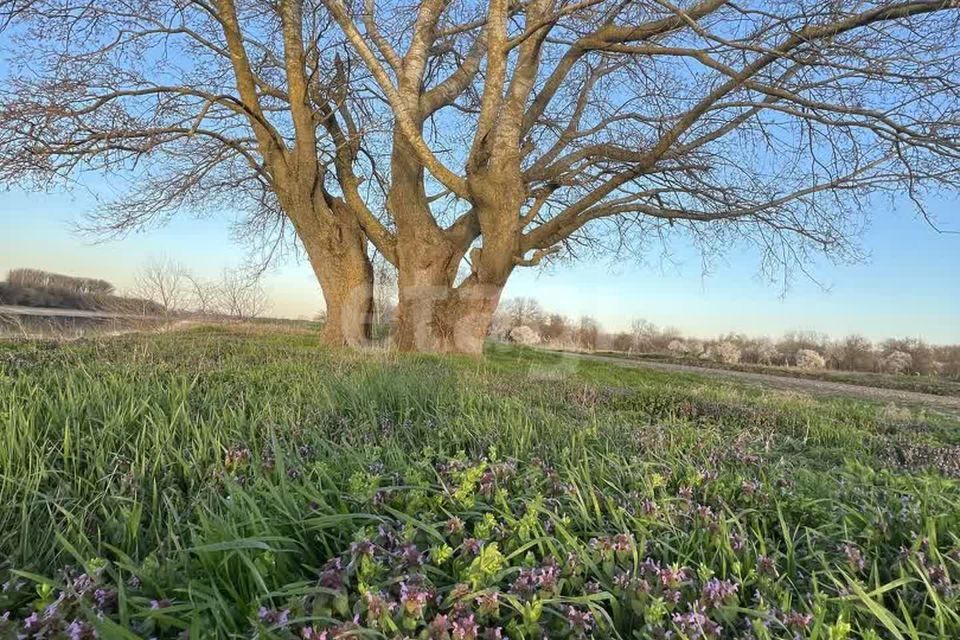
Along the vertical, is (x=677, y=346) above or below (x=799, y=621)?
above

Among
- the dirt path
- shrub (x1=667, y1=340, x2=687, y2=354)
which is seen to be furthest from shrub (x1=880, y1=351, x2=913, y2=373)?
the dirt path

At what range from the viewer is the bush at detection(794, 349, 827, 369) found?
101ft

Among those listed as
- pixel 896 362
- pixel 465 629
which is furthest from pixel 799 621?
pixel 896 362

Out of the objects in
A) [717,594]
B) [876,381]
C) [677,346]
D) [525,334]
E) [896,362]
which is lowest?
[876,381]

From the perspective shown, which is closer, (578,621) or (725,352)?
Answer: (578,621)

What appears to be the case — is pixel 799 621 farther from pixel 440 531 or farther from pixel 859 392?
pixel 859 392

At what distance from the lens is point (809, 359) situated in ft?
102

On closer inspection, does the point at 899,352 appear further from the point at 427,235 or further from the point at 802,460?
the point at 802,460

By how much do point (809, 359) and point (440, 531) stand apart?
34926 mm

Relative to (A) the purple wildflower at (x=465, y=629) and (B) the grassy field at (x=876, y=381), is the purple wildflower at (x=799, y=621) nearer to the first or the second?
(A) the purple wildflower at (x=465, y=629)

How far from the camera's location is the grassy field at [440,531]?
1251mm

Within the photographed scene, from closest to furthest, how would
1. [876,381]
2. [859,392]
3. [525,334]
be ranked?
[859,392]
[876,381]
[525,334]

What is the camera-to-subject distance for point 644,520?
1.77 metres

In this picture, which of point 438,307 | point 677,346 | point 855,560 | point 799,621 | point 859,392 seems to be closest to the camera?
point 799,621
